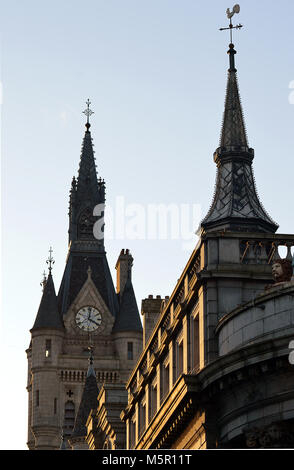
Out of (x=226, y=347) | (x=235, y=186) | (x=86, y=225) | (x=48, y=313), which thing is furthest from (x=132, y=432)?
(x=86, y=225)

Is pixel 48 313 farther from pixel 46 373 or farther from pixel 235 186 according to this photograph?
pixel 235 186

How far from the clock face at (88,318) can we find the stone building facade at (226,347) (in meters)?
107

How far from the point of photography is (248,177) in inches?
2296

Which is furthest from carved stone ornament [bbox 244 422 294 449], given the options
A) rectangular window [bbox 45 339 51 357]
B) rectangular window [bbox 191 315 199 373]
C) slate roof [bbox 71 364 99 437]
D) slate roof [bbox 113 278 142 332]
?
slate roof [bbox 113 278 142 332]

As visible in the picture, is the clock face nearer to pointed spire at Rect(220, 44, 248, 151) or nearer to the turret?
the turret

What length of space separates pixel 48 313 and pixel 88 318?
6017 millimetres

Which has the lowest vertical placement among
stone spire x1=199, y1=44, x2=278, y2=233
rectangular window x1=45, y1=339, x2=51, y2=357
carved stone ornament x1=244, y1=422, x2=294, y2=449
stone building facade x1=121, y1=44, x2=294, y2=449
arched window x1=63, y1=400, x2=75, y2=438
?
carved stone ornament x1=244, y1=422, x2=294, y2=449

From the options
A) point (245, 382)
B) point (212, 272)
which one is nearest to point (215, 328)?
point (212, 272)

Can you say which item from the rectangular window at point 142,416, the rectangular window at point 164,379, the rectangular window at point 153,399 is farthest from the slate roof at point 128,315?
the rectangular window at point 164,379

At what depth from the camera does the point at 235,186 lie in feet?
187

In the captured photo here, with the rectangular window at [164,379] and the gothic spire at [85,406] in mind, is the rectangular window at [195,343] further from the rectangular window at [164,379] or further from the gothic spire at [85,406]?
the gothic spire at [85,406]

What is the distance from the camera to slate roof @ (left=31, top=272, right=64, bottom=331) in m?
159

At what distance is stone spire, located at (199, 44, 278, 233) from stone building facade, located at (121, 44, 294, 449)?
0.07 metres
